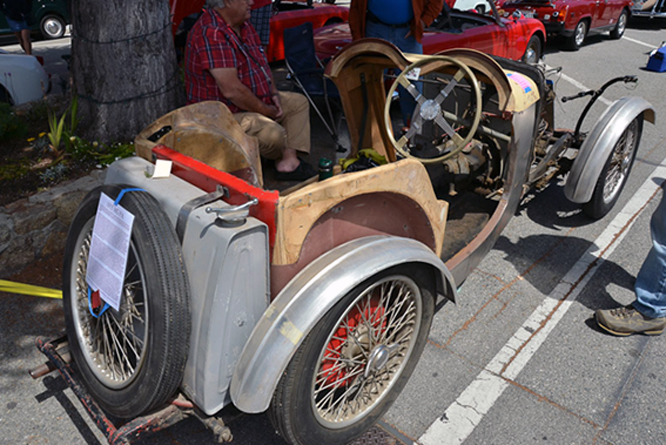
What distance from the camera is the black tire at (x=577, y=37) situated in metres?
11.2

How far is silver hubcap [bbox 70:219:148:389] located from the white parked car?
12.7 feet

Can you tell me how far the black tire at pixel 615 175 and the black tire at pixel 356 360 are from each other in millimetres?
2455

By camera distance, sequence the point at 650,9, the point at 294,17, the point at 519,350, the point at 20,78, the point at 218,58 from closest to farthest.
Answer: the point at 519,350, the point at 218,58, the point at 20,78, the point at 294,17, the point at 650,9

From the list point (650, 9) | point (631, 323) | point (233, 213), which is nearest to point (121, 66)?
point (233, 213)

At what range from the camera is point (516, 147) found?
331cm

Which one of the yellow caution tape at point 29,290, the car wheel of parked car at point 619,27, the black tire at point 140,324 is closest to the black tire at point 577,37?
the car wheel of parked car at point 619,27

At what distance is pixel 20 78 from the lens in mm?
5449

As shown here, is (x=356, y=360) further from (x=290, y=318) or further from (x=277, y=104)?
(x=277, y=104)

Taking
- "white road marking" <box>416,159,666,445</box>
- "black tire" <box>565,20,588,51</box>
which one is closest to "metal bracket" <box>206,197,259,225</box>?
"white road marking" <box>416,159,666,445</box>

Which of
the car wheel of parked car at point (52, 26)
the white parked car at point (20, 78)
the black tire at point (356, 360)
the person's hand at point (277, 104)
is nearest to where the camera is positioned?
the black tire at point (356, 360)

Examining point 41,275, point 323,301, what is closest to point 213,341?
point 323,301

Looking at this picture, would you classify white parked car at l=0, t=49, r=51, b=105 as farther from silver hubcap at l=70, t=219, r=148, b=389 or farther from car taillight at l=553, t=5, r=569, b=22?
car taillight at l=553, t=5, r=569, b=22

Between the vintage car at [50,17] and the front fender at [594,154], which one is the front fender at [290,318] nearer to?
the front fender at [594,154]

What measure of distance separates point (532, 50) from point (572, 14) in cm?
283
